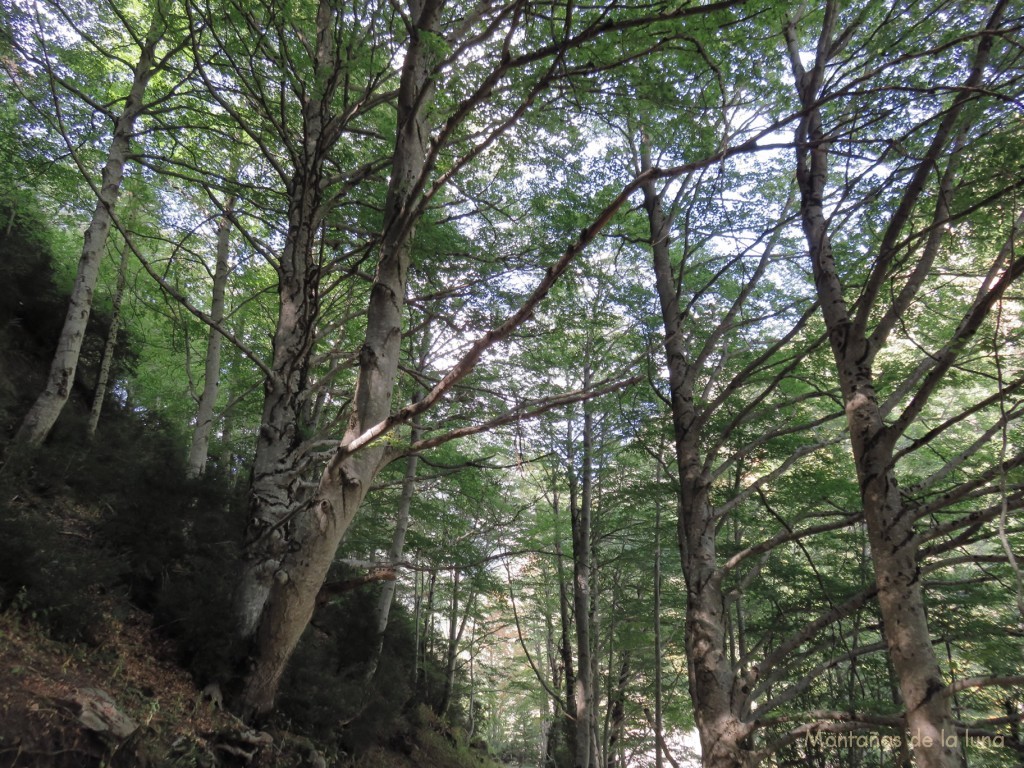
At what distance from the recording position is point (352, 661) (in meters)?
8.91

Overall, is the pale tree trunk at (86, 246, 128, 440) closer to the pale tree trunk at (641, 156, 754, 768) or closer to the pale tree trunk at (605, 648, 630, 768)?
the pale tree trunk at (641, 156, 754, 768)

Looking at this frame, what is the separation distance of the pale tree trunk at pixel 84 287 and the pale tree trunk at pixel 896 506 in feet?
23.4

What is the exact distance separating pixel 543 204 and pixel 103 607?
5726 mm

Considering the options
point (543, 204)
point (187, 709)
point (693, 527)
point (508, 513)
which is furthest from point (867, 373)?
point (508, 513)

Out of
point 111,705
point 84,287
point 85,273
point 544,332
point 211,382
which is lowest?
point 111,705

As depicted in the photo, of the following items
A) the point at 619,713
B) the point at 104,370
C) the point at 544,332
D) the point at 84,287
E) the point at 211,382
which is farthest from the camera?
the point at 619,713

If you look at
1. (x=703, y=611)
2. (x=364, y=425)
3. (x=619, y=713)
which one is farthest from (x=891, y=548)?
(x=619, y=713)

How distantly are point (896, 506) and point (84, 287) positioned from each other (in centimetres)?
845

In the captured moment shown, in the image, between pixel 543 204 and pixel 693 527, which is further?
pixel 543 204

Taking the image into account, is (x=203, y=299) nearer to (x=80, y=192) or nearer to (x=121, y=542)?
(x=80, y=192)

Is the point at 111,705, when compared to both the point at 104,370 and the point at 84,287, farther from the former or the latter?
the point at 104,370

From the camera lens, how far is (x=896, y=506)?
2.13 meters

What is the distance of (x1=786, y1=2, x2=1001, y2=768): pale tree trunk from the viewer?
1.86 m

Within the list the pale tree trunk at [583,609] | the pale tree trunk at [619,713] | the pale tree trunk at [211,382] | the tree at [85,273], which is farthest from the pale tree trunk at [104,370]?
the pale tree trunk at [619,713]
